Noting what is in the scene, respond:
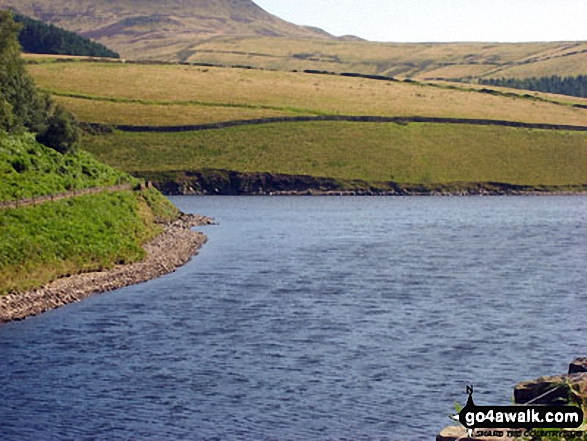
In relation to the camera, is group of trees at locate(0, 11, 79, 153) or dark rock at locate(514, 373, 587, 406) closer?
dark rock at locate(514, 373, 587, 406)

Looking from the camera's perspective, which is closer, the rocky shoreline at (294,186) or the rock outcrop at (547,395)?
the rock outcrop at (547,395)

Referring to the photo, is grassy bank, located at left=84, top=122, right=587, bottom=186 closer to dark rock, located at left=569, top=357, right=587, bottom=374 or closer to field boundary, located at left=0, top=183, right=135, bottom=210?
field boundary, located at left=0, top=183, right=135, bottom=210

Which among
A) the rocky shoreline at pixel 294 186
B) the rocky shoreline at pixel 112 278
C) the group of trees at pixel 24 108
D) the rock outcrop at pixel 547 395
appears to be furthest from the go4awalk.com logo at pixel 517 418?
the rocky shoreline at pixel 294 186

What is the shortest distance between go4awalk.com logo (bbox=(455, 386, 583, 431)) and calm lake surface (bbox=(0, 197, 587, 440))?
9018mm

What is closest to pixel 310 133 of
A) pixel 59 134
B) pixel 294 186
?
pixel 294 186

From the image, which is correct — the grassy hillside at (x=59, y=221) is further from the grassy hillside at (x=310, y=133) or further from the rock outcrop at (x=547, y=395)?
the grassy hillside at (x=310, y=133)

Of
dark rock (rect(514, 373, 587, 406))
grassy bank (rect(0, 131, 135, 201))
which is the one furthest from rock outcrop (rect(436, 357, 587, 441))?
grassy bank (rect(0, 131, 135, 201))

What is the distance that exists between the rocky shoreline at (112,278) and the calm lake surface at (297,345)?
83 cm

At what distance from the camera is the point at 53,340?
4291 cm

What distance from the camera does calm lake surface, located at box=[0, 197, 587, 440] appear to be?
107 ft

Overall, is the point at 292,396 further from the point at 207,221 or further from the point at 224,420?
the point at 207,221

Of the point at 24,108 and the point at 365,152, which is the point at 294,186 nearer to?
the point at 365,152

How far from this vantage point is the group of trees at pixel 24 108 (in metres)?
80.4

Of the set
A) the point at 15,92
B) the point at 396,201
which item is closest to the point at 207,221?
the point at 15,92
